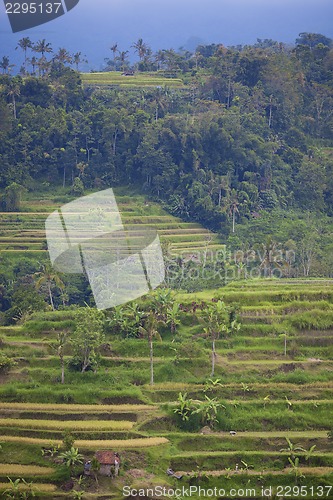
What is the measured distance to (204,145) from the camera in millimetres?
56656

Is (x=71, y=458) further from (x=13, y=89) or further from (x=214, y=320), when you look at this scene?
(x=13, y=89)

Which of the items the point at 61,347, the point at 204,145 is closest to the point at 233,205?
the point at 204,145

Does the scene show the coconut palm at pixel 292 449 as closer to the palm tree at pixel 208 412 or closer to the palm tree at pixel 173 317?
the palm tree at pixel 208 412

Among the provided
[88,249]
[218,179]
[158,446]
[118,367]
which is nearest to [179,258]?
[88,249]

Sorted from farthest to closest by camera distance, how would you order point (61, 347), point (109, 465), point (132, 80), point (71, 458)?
1. point (132, 80)
2. point (61, 347)
3. point (71, 458)
4. point (109, 465)

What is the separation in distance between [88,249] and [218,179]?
14.6 metres

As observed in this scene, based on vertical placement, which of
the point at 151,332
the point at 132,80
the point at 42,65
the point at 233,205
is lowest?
the point at 151,332

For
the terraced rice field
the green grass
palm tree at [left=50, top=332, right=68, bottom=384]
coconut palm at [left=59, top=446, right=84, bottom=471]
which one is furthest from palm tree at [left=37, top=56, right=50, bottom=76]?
coconut palm at [left=59, top=446, right=84, bottom=471]

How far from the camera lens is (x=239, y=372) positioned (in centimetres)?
2950

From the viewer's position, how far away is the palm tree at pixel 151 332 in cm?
2883

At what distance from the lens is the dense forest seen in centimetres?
5366

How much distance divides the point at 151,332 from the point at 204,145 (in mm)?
30281

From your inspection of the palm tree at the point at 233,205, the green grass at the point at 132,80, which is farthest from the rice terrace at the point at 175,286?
the green grass at the point at 132,80

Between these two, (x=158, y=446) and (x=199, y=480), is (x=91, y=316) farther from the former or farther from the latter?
(x=199, y=480)
